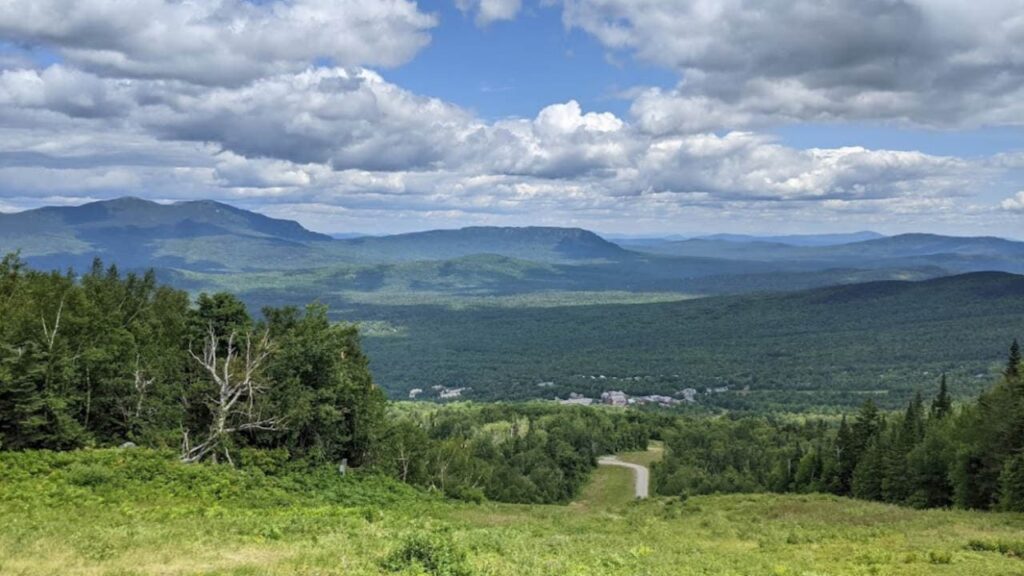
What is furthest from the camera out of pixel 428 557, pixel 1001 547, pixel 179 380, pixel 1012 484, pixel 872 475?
pixel 872 475

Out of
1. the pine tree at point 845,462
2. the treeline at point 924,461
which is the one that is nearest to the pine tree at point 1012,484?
the treeline at point 924,461

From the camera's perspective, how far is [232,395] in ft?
139

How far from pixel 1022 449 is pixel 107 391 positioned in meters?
54.1

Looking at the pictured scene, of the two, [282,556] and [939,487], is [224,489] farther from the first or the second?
[939,487]

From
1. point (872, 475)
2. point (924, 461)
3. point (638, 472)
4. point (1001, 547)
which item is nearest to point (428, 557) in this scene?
point (1001, 547)

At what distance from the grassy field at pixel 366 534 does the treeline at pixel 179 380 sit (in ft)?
15.5

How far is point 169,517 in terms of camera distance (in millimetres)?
24641

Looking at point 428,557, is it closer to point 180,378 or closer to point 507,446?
point 180,378

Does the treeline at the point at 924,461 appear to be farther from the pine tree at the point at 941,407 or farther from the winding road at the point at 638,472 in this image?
the winding road at the point at 638,472

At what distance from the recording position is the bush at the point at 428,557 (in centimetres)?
1634

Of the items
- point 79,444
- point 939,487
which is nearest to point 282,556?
point 79,444

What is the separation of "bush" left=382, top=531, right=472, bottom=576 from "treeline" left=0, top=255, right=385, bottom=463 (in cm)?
2377

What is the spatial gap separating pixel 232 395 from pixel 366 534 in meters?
23.8

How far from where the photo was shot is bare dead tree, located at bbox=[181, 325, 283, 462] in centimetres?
3859
